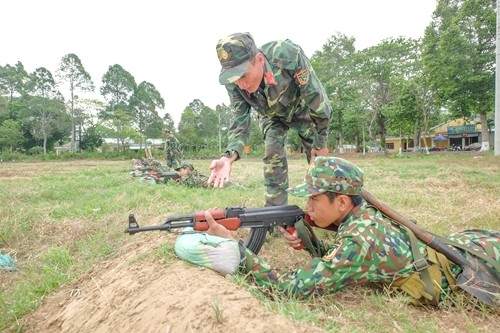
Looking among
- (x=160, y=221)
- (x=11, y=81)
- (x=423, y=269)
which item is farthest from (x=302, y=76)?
(x=11, y=81)

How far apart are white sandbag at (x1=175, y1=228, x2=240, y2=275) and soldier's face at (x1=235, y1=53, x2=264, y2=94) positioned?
139 centimetres

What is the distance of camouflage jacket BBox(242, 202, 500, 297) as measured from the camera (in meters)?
2.17

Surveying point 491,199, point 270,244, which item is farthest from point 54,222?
point 491,199

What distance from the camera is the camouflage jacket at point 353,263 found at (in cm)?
217

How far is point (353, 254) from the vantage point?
215 centimetres

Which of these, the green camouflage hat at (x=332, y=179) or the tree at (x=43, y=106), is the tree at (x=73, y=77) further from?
the green camouflage hat at (x=332, y=179)

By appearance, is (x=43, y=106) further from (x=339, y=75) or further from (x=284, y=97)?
(x=284, y=97)

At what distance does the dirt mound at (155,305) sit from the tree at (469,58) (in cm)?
2509

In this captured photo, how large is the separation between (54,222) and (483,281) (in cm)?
515

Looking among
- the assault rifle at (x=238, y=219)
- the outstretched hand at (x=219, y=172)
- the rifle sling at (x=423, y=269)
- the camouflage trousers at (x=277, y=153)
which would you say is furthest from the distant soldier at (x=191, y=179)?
the rifle sling at (x=423, y=269)

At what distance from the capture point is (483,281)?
7.53ft

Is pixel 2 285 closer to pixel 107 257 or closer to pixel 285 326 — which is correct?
pixel 107 257

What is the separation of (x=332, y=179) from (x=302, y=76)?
Answer: 4.46ft

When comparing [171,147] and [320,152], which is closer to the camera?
[320,152]
